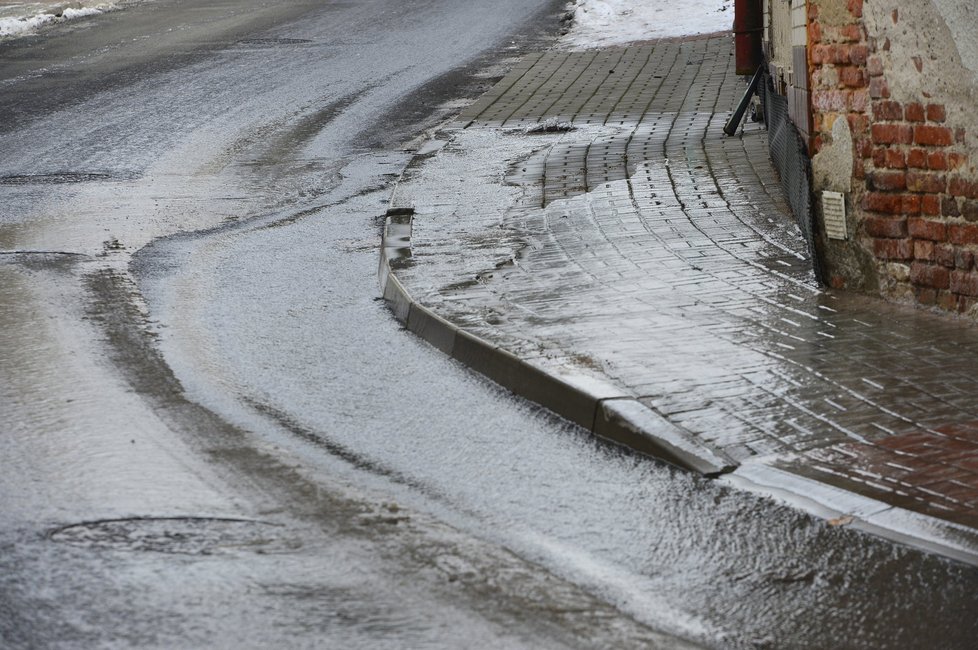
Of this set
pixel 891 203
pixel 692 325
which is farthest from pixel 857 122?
pixel 692 325

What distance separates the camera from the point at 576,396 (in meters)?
5.48

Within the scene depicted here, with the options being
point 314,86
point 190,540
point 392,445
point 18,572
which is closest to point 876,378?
point 392,445

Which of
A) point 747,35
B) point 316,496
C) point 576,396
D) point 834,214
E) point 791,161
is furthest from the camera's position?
point 747,35

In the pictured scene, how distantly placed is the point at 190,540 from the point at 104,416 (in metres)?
1.44

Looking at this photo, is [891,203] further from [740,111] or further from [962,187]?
[740,111]

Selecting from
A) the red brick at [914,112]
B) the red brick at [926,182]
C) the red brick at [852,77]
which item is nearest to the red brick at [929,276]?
the red brick at [926,182]

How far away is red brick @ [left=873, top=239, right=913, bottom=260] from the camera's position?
22.6ft

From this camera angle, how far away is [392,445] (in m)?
5.24

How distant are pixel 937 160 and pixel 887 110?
0.38 meters

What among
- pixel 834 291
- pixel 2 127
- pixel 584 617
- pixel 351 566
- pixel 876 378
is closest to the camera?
pixel 584 617

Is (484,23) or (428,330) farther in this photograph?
(484,23)

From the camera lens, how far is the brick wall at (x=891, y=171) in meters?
6.58

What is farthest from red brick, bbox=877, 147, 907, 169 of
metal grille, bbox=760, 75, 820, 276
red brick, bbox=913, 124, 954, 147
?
metal grille, bbox=760, 75, 820, 276

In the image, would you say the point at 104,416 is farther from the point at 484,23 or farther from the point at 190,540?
→ the point at 484,23
